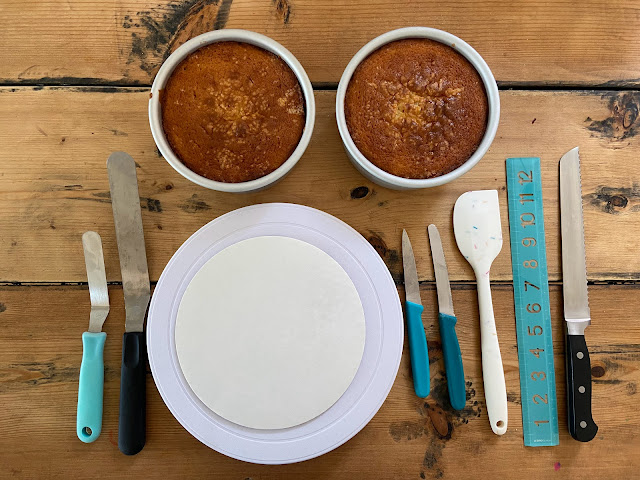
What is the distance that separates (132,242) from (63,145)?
0.27 meters

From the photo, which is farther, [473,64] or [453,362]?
[453,362]

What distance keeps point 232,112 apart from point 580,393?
0.90 metres

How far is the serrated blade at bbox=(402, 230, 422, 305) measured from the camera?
3.01ft

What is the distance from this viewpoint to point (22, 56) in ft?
3.10

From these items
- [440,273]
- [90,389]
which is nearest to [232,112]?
[440,273]

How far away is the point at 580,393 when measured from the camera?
912 millimetres

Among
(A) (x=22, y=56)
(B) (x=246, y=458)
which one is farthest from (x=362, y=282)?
(A) (x=22, y=56)

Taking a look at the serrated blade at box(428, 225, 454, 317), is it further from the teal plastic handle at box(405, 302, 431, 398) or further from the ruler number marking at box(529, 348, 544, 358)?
the ruler number marking at box(529, 348, 544, 358)

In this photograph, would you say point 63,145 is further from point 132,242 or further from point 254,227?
point 254,227

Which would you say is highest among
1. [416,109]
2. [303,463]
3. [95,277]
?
[416,109]

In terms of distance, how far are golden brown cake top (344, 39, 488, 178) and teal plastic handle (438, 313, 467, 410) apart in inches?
12.8

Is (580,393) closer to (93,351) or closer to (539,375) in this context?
(539,375)

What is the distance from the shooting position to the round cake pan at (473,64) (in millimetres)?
762

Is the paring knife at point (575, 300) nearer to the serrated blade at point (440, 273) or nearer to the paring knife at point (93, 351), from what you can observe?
the serrated blade at point (440, 273)
